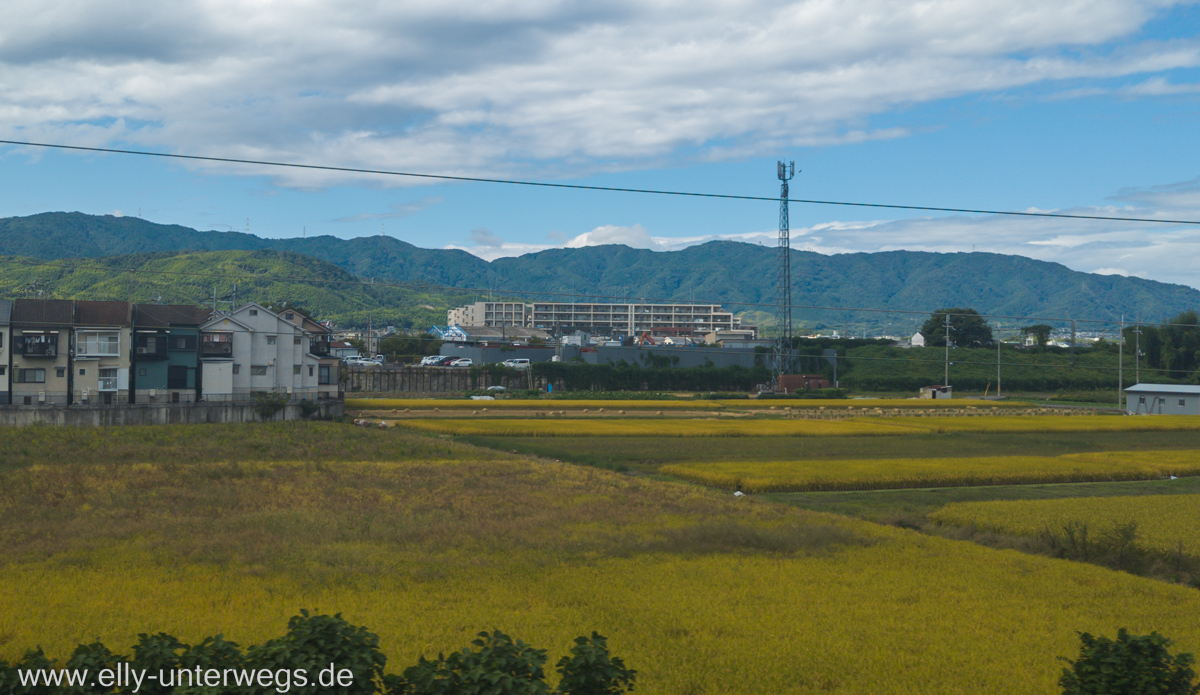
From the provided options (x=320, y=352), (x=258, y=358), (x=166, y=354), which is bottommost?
(x=258, y=358)

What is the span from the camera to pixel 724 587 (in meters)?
12.1

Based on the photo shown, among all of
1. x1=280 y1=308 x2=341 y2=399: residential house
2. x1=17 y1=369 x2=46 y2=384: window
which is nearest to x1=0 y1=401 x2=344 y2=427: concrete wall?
x1=17 y1=369 x2=46 y2=384: window

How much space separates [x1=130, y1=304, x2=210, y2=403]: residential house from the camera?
1762 inches

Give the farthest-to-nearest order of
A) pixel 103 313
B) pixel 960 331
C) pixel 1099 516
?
pixel 960 331, pixel 103 313, pixel 1099 516

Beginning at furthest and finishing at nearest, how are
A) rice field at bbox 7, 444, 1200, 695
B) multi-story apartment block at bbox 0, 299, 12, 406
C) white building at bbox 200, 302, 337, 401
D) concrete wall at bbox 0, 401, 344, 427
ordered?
1. white building at bbox 200, 302, 337, 401
2. multi-story apartment block at bbox 0, 299, 12, 406
3. concrete wall at bbox 0, 401, 344, 427
4. rice field at bbox 7, 444, 1200, 695

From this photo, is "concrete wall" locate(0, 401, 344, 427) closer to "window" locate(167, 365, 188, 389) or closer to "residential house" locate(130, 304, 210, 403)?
"residential house" locate(130, 304, 210, 403)

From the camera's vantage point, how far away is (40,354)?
41.3 metres

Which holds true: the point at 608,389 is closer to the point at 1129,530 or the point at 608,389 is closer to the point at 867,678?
the point at 1129,530

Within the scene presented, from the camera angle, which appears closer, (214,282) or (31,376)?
(31,376)

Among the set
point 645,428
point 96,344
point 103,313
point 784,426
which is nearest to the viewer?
point 645,428

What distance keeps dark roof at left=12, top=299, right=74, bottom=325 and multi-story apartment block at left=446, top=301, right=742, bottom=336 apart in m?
96.2

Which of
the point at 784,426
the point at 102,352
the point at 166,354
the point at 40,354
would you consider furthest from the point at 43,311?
the point at 784,426

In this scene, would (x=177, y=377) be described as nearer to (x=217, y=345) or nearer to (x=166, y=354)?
(x=166, y=354)

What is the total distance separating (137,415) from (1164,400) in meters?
61.8
